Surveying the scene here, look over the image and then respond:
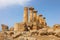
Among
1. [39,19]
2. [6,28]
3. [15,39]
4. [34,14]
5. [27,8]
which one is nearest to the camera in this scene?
[15,39]

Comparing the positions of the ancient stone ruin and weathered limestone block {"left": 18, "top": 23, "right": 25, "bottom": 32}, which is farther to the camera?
weathered limestone block {"left": 18, "top": 23, "right": 25, "bottom": 32}

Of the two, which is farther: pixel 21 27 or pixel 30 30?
pixel 21 27

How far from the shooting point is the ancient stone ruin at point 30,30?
2191 cm

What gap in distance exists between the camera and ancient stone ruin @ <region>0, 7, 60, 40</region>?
2191 cm

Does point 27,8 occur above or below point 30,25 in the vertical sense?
above

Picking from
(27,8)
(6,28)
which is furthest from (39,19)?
(6,28)

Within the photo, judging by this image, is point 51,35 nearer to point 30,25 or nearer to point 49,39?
point 49,39

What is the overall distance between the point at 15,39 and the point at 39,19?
123 ft

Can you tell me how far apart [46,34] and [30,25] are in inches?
831

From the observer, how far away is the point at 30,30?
3266 cm

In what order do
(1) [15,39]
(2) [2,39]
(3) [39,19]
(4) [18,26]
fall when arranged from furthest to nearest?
(3) [39,19] → (4) [18,26] → (1) [15,39] → (2) [2,39]

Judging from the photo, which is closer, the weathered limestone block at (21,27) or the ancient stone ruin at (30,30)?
the ancient stone ruin at (30,30)

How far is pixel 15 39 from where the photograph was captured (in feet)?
71.1

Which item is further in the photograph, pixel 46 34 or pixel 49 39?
pixel 46 34
